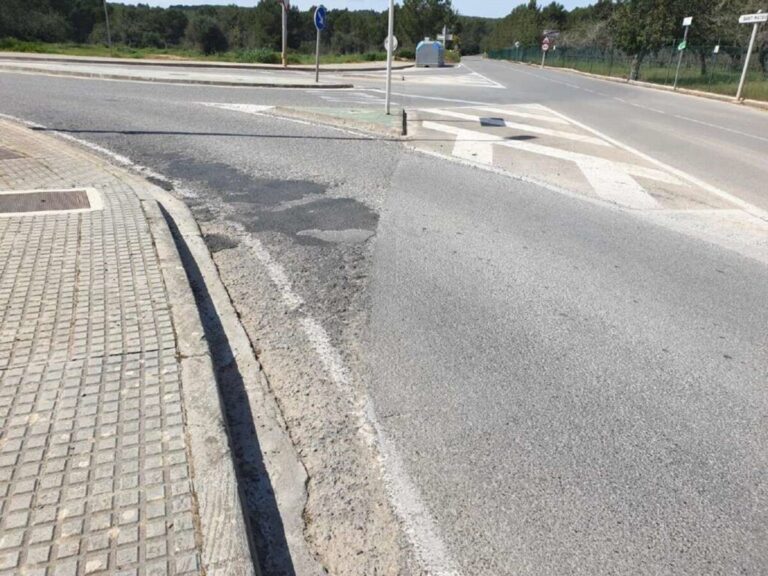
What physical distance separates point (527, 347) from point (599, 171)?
6.57 m

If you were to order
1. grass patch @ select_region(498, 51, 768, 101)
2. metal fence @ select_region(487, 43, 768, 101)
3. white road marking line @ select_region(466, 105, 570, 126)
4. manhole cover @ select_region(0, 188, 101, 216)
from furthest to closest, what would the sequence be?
metal fence @ select_region(487, 43, 768, 101) < grass patch @ select_region(498, 51, 768, 101) < white road marking line @ select_region(466, 105, 570, 126) < manhole cover @ select_region(0, 188, 101, 216)

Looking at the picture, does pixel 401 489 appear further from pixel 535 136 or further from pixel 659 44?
pixel 659 44

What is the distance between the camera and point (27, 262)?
468 centimetres

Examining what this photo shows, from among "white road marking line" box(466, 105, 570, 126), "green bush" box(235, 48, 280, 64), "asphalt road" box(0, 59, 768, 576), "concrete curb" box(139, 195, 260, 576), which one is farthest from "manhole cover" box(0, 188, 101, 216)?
"green bush" box(235, 48, 280, 64)

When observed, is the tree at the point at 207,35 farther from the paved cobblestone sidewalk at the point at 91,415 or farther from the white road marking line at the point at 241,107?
the paved cobblestone sidewalk at the point at 91,415

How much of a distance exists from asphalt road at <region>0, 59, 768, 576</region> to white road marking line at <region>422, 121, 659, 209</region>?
0.78 m

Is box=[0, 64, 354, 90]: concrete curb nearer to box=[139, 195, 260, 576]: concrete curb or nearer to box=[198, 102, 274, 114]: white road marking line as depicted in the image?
box=[198, 102, 274, 114]: white road marking line

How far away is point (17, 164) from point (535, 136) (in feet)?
31.2

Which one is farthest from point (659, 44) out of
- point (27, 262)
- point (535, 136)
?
point (27, 262)

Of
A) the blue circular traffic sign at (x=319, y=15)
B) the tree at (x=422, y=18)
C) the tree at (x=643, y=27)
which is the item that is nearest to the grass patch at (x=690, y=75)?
the tree at (x=643, y=27)

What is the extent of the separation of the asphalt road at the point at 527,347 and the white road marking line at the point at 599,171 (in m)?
0.78

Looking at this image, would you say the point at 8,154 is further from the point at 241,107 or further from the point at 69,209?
the point at 241,107

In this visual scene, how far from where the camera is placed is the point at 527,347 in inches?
154

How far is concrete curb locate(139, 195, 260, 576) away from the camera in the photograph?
216 cm
